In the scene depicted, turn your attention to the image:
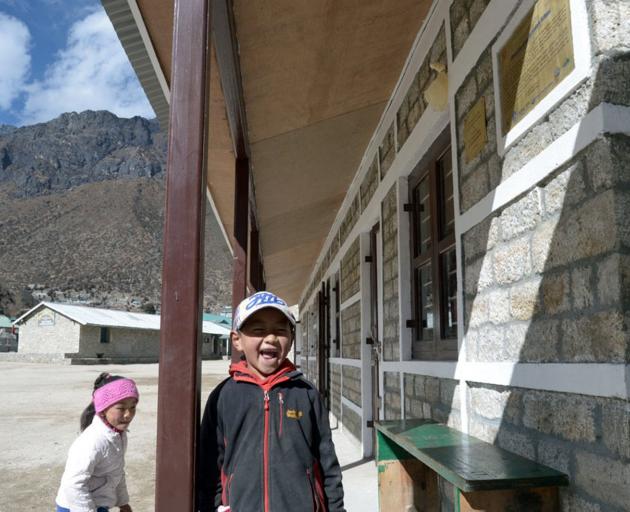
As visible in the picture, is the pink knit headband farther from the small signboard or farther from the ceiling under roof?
the small signboard

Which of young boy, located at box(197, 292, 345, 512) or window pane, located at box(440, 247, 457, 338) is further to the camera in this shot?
window pane, located at box(440, 247, 457, 338)

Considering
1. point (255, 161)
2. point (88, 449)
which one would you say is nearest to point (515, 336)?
point (88, 449)

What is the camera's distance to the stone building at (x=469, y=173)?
1905 mm

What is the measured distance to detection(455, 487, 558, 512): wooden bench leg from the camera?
2.11 meters

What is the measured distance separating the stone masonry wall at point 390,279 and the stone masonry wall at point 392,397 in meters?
0.16

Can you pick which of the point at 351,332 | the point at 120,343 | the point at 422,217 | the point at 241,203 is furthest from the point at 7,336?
the point at 422,217

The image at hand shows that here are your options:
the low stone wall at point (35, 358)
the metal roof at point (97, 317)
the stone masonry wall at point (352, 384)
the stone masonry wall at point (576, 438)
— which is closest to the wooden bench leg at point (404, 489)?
the stone masonry wall at point (576, 438)

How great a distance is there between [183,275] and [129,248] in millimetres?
114995

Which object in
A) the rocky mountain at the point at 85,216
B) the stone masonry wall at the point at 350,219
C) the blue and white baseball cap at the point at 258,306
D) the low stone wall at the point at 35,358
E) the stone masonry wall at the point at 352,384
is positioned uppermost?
the rocky mountain at the point at 85,216

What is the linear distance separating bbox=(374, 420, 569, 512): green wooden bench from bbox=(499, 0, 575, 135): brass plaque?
4.62 ft

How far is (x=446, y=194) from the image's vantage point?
159 inches

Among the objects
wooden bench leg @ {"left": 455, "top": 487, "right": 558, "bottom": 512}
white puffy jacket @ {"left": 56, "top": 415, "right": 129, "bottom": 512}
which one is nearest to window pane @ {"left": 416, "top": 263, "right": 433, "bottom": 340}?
wooden bench leg @ {"left": 455, "top": 487, "right": 558, "bottom": 512}

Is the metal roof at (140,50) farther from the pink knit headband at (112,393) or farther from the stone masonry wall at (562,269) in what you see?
the stone masonry wall at (562,269)

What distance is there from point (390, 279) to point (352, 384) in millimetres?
2981
